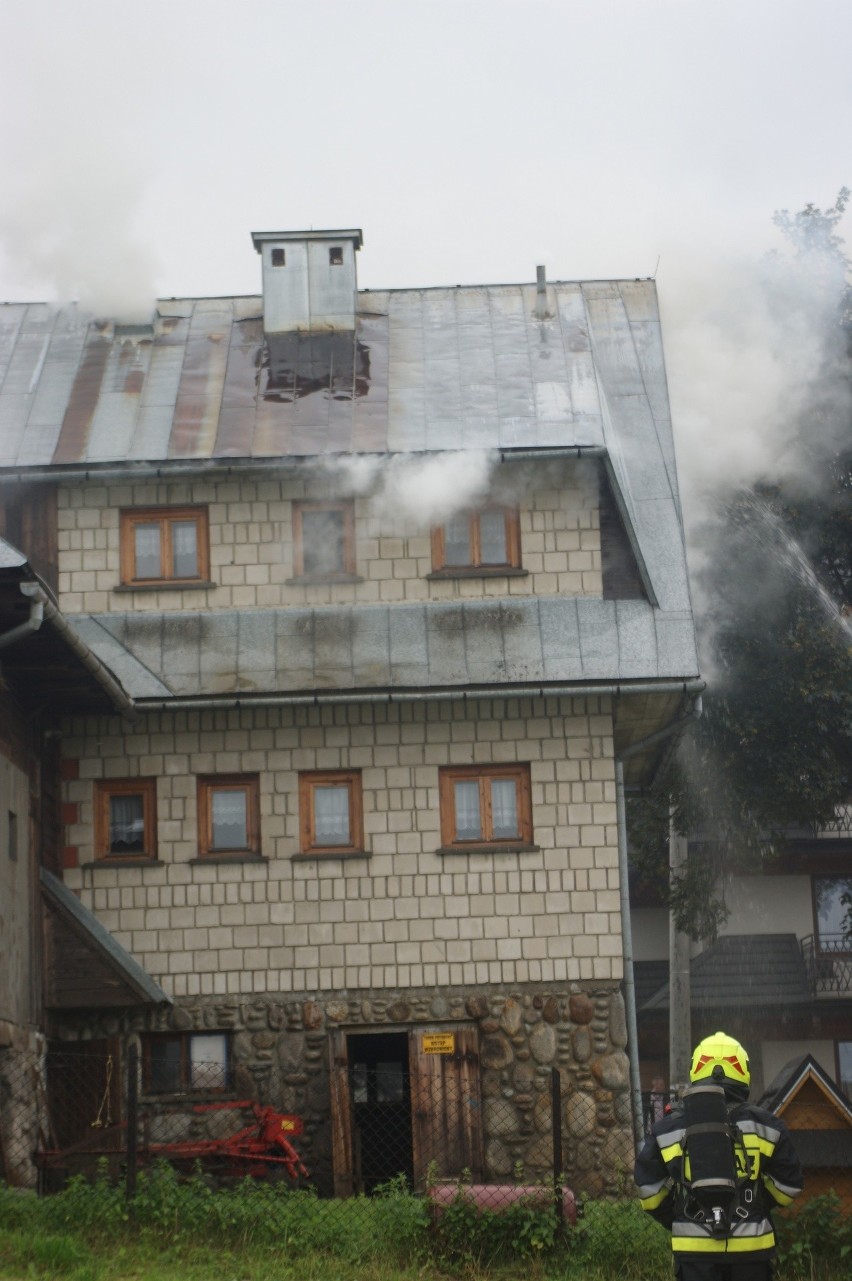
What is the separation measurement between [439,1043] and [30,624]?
6099 millimetres

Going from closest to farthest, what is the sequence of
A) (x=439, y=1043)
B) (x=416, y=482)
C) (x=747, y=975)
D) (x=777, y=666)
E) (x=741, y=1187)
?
1. (x=741, y=1187)
2. (x=439, y=1043)
3. (x=416, y=482)
4. (x=777, y=666)
5. (x=747, y=975)

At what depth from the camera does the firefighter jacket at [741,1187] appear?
9.34m

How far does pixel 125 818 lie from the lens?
18.9 metres

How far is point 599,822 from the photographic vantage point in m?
18.6

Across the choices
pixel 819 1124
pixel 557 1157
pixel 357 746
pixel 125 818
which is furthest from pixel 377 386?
pixel 819 1124

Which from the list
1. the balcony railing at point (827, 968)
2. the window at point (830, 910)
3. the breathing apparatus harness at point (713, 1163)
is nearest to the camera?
the breathing apparatus harness at point (713, 1163)

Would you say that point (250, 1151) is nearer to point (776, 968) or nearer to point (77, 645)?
point (77, 645)

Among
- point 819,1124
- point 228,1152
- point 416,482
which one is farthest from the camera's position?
point 416,482

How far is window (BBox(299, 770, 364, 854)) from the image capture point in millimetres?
18656

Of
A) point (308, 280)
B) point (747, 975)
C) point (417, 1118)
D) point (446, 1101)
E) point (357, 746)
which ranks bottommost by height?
point (417, 1118)

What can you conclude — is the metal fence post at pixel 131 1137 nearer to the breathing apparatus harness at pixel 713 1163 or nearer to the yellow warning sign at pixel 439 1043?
the yellow warning sign at pixel 439 1043

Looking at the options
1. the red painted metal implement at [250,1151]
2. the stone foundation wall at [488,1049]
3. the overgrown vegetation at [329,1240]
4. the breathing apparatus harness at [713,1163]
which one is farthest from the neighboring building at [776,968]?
the breathing apparatus harness at [713,1163]

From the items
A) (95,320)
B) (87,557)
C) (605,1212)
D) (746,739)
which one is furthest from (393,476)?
(746,739)

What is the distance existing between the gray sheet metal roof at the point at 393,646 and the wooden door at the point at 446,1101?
3464 mm
